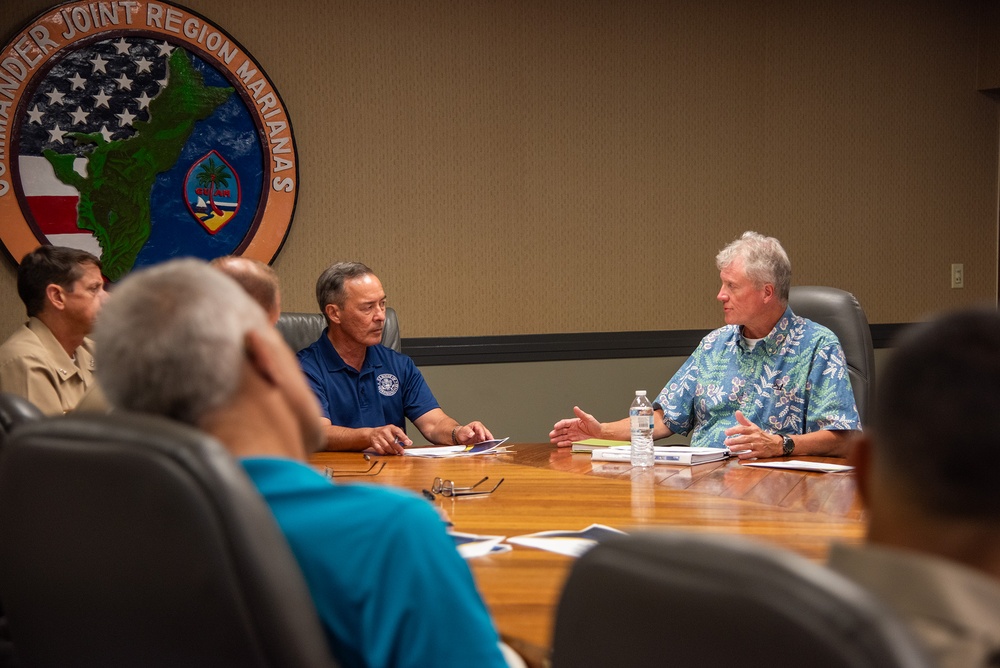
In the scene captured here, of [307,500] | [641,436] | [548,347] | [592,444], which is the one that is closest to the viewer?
[307,500]

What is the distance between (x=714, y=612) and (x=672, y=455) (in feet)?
7.07

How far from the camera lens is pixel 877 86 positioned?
4.98 m

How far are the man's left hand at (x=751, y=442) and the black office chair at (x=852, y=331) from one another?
0.67m

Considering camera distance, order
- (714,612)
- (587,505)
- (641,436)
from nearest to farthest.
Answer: (714,612) → (587,505) → (641,436)

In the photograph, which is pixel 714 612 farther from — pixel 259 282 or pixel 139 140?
pixel 139 140

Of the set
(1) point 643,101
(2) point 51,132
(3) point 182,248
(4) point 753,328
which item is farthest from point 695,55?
(2) point 51,132

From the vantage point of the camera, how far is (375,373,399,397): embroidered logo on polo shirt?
3.61 metres

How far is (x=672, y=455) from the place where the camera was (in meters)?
2.77

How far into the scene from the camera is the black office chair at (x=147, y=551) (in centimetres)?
91

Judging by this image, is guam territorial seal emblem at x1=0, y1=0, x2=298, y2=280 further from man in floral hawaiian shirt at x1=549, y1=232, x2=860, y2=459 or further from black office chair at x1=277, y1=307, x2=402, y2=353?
man in floral hawaiian shirt at x1=549, y1=232, x2=860, y2=459

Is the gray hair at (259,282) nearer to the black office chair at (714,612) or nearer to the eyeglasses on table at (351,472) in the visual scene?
the eyeglasses on table at (351,472)

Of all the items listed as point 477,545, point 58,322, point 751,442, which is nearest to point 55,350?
point 58,322

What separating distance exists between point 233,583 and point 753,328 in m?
2.60

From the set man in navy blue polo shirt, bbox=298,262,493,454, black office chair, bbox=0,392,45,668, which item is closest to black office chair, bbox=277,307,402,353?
man in navy blue polo shirt, bbox=298,262,493,454
